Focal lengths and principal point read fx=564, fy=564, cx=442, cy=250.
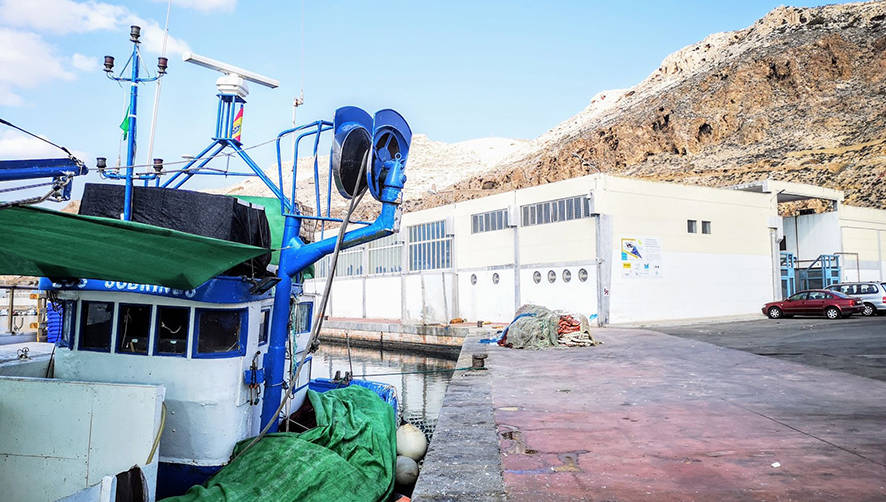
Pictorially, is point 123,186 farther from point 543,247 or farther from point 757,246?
point 757,246

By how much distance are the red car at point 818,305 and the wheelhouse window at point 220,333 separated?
26647 mm

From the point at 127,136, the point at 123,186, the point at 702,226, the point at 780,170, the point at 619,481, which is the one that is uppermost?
the point at 780,170

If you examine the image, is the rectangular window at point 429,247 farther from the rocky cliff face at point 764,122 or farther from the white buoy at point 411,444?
the rocky cliff face at point 764,122

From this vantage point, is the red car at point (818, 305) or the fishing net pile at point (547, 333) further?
the red car at point (818, 305)

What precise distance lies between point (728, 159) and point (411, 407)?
64146mm

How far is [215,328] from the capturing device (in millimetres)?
5773

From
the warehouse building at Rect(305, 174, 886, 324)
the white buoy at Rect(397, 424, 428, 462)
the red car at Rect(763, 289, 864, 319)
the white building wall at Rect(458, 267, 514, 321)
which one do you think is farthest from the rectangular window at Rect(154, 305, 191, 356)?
the red car at Rect(763, 289, 864, 319)

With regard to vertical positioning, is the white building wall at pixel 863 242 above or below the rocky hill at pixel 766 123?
below

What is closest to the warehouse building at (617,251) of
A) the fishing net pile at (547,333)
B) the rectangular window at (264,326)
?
the fishing net pile at (547,333)

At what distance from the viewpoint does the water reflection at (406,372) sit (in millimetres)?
14875

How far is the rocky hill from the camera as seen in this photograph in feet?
196

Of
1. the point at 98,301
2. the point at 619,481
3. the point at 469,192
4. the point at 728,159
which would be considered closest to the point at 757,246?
the point at 619,481

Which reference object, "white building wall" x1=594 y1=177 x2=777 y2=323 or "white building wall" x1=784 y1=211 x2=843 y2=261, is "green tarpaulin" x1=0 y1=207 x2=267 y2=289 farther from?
"white building wall" x1=784 y1=211 x2=843 y2=261

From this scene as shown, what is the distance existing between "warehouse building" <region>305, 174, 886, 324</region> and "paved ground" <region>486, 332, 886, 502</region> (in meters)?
14.1
